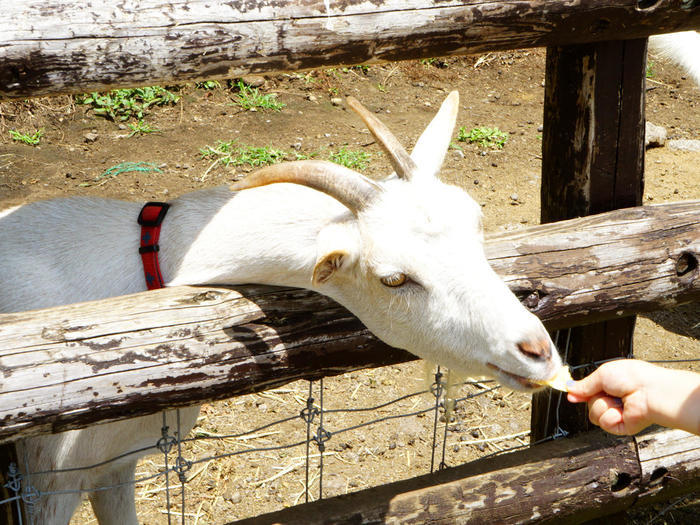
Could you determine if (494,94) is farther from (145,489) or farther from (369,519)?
(369,519)

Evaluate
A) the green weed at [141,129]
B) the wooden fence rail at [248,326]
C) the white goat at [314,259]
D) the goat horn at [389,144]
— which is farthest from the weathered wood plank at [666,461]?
the green weed at [141,129]

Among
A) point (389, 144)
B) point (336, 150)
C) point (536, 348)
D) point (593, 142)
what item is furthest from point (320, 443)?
point (336, 150)

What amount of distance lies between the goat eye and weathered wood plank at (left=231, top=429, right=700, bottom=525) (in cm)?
73

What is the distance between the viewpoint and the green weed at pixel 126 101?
6629 mm

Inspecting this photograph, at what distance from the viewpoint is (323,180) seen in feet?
6.91

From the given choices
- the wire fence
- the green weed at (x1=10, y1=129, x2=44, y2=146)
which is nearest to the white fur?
the wire fence

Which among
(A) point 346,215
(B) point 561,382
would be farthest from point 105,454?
(B) point 561,382

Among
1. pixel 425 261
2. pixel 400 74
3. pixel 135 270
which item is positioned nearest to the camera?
pixel 425 261

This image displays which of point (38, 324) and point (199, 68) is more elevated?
point (199, 68)

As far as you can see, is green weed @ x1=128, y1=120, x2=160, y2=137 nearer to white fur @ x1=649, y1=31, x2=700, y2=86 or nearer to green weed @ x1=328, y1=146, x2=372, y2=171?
green weed @ x1=328, y1=146, x2=372, y2=171

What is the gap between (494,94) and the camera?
7.74 metres

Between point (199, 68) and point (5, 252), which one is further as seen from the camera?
point (5, 252)

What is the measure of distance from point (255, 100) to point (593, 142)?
15.5 ft

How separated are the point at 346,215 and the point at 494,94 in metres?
5.87
